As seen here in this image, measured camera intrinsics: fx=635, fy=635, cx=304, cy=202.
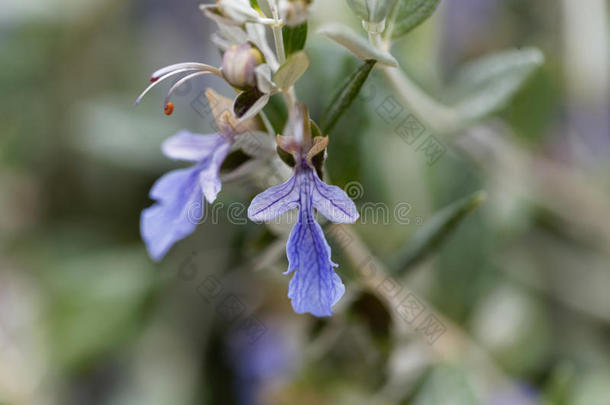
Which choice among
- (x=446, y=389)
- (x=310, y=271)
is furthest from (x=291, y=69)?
(x=446, y=389)

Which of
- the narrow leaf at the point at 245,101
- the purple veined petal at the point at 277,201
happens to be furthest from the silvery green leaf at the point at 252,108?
the purple veined petal at the point at 277,201

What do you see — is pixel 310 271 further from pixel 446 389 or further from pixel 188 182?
pixel 446 389

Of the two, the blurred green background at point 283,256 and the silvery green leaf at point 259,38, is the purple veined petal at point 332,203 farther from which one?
the blurred green background at point 283,256

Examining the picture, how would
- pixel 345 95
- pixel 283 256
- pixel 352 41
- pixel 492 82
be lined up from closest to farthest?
pixel 352 41 → pixel 345 95 → pixel 283 256 → pixel 492 82

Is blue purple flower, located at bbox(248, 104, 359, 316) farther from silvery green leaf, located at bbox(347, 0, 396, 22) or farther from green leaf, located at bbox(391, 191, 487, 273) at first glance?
green leaf, located at bbox(391, 191, 487, 273)

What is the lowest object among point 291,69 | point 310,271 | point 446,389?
point 446,389

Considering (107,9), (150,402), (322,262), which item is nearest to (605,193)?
(322,262)
